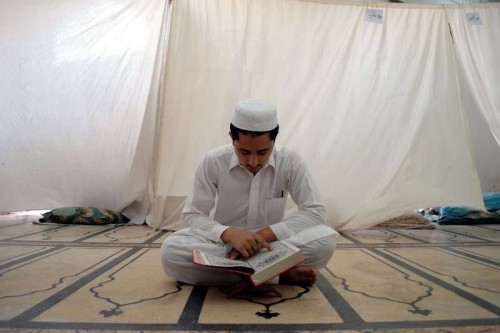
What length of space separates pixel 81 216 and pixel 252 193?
1965mm

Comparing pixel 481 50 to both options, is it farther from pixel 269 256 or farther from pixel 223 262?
pixel 223 262

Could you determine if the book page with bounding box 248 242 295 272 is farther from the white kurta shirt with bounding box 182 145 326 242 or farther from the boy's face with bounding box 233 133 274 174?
the boy's face with bounding box 233 133 274 174

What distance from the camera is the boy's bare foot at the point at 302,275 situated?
1.31m

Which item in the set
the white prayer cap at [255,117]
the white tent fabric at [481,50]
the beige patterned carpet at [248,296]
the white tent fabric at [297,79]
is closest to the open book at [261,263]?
the beige patterned carpet at [248,296]

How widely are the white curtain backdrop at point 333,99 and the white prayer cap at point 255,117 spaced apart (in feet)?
4.46

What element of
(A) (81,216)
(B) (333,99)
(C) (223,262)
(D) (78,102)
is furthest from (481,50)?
(A) (81,216)

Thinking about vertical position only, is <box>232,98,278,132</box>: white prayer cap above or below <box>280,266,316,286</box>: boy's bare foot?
above

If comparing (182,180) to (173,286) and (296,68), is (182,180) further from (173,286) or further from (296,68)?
(173,286)

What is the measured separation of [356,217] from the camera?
259 centimetres

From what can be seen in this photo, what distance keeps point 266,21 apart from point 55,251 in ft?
6.45

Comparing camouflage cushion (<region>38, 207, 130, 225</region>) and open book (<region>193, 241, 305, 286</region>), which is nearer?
open book (<region>193, 241, 305, 286</region>)

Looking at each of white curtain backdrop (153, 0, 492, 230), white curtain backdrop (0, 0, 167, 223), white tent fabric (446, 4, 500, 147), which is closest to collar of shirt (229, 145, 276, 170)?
white curtain backdrop (153, 0, 492, 230)

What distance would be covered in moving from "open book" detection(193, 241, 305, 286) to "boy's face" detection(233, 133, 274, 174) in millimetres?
293

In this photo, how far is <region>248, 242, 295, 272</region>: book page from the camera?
114 cm
